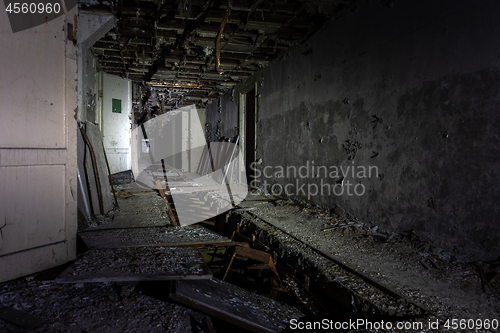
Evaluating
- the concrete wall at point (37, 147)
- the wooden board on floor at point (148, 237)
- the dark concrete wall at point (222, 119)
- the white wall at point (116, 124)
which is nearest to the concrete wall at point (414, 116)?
the wooden board on floor at point (148, 237)

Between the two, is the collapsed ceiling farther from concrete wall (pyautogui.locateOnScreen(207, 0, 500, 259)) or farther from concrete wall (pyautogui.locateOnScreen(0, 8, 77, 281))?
concrete wall (pyautogui.locateOnScreen(0, 8, 77, 281))

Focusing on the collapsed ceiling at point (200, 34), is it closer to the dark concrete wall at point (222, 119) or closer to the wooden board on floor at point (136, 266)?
the dark concrete wall at point (222, 119)

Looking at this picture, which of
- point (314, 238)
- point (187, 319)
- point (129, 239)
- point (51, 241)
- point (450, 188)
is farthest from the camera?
point (314, 238)

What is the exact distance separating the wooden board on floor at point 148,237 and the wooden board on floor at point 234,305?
2.34ft

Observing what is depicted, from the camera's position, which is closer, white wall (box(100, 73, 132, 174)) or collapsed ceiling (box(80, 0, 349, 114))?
collapsed ceiling (box(80, 0, 349, 114))

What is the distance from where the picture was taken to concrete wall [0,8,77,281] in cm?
234

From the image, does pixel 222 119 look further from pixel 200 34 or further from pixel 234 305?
pixel 234 305

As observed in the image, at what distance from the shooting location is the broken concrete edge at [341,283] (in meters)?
2.08

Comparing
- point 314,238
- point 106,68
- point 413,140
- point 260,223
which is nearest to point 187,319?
point 314,238

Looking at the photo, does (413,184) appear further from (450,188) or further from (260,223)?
(260,223)

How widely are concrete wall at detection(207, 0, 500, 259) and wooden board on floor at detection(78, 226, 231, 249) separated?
2.20 m

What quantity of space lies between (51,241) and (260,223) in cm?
262

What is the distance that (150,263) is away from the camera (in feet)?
7.94

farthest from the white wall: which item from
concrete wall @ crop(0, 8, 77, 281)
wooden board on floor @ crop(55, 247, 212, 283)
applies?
wooden board on floor @ crop(55, 247, 212, 283)
